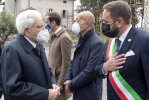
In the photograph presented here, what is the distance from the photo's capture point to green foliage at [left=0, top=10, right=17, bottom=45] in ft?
66.8

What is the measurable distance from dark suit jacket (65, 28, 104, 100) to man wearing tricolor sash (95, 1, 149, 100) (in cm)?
75

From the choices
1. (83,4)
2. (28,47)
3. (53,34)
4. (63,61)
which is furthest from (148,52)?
(83,4)

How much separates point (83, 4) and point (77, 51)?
42694 mm

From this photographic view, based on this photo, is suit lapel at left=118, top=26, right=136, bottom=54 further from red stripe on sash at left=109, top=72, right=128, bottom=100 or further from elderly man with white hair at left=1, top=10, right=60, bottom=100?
elderly man with white hair at left=1, top=10, right=60, bottom=100

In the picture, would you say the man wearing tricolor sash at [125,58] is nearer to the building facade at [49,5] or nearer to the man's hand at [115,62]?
the man's hand at [115,62]

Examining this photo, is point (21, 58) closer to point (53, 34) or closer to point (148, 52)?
point (148, 52)

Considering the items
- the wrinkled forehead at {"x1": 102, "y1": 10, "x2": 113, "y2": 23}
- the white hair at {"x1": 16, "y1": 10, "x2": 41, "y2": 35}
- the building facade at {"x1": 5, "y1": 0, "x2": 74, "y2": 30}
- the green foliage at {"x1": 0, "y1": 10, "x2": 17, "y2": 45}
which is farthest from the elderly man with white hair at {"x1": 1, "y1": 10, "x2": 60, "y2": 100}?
the building facade at {"x1": 5, "y1": 0, "x2": 74, "y2": 30}

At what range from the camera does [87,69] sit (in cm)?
353

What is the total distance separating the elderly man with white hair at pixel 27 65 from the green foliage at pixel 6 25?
57.7ft

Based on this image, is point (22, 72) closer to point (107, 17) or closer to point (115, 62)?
point (115, 62)

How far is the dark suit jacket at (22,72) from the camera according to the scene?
8.46ft

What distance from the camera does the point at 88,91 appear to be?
3611 mm

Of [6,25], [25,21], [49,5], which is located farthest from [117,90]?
[49,5]

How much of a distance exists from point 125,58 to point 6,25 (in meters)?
19.3
